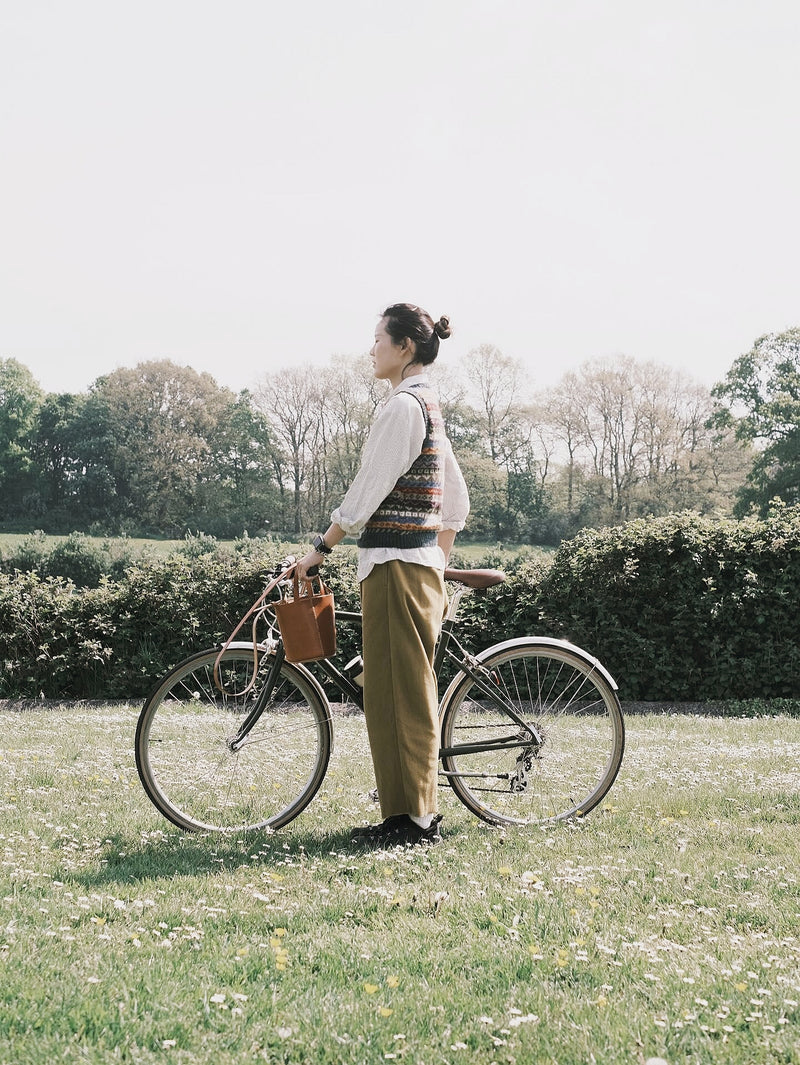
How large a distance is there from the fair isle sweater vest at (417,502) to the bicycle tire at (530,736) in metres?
0.72

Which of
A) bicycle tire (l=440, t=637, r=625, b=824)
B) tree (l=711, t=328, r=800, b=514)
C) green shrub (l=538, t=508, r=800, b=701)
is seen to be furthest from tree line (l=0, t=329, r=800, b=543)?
bicycle tire (l=440, t=637, r=625, b=824)

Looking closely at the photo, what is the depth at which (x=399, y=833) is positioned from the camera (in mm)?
4184

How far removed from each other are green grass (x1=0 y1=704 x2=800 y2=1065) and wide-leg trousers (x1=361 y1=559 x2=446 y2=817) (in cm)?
29

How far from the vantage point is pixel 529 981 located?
9.27 ft

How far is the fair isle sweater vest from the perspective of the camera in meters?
4.20

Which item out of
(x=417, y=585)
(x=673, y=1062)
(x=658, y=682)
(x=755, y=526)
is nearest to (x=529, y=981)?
(x=673, y=1062)

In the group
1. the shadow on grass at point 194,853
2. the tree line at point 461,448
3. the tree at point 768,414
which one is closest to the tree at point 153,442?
the tree line at point 461,448

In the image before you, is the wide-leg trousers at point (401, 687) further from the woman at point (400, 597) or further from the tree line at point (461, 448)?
the tree line at point (461, 448)

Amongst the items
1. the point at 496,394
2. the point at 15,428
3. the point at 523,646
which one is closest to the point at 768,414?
A: the point at 496,394

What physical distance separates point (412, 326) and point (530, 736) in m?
1.88

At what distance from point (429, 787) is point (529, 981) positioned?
1.43 m

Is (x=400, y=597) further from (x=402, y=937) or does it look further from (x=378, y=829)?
(x=402, y=937)

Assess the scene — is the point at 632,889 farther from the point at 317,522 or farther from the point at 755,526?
the point at 317,522

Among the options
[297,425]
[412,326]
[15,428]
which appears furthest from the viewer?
[15,428]
